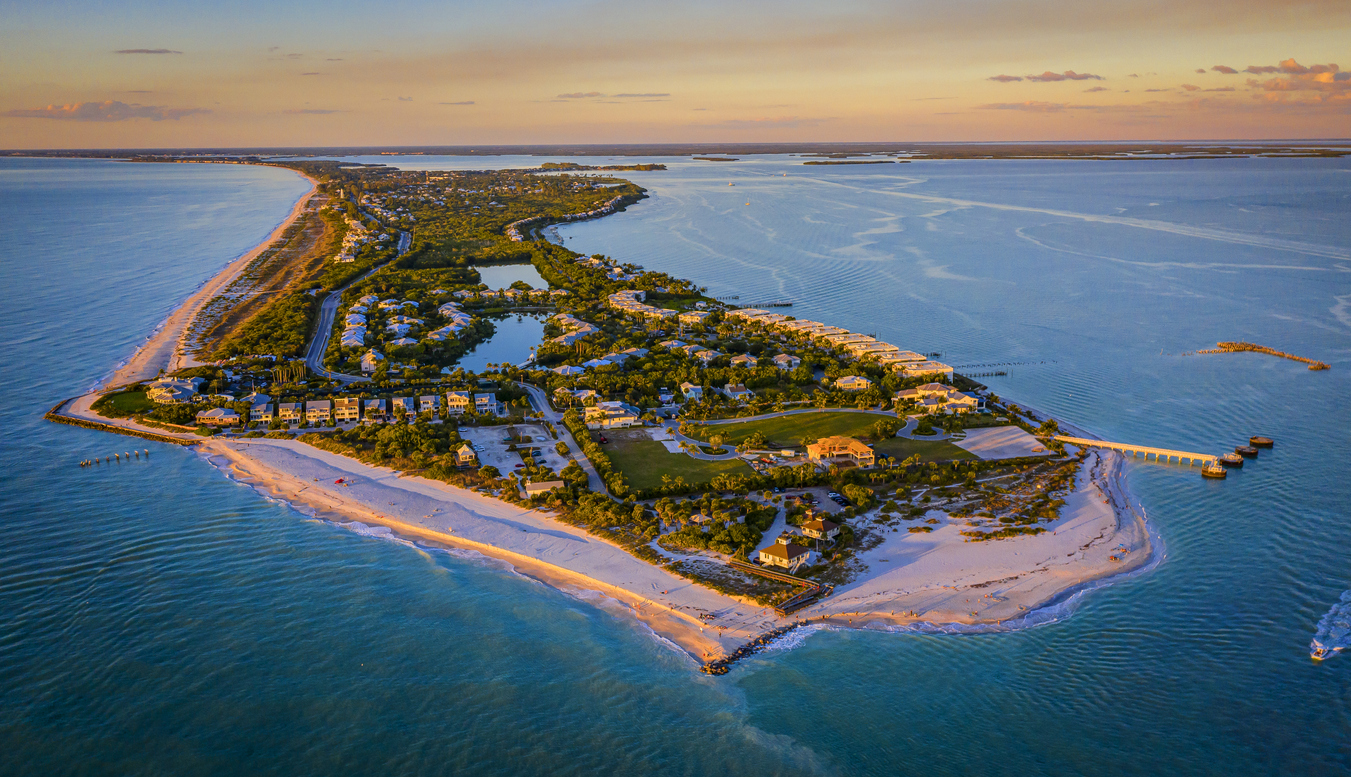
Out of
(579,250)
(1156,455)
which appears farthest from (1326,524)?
(579,250)

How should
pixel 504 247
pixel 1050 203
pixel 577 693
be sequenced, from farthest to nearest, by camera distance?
pixel 1050 203, pixel 504 247, pixel 577 693

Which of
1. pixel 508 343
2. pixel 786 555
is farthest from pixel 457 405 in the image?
pixel 786 555

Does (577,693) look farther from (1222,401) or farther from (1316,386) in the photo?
(1316,386)

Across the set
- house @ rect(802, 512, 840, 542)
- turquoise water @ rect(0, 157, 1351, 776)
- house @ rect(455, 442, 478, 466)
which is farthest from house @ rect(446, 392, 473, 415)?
house @ rect(802, 512, 840, 542)

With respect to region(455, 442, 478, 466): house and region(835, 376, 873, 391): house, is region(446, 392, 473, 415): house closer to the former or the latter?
region(455, 442, 478, 466): house

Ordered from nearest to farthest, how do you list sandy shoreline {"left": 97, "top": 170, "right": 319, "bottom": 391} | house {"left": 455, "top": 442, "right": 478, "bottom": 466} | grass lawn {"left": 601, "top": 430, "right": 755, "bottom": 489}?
grass lawn {"left": 601, "top": 430, "right": 755, "bottom": 489}
house {"left": 455, "top": 442, "right": 478, "bottom": 466}
sandy shoreline {"left": 97, "top": 170, "right": 319, "bottom": 391}

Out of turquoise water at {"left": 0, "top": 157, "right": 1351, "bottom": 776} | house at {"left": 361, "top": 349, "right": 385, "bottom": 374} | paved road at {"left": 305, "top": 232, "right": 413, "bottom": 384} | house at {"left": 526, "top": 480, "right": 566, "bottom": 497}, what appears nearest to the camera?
turquoise water at {"left": 0, "top": 157, "right": 1351, "bottom": 776}

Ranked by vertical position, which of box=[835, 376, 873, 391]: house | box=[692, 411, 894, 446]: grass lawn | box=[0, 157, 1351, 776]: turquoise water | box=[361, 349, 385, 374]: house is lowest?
box=[0, 157, 1351, 776]: turquoise water
